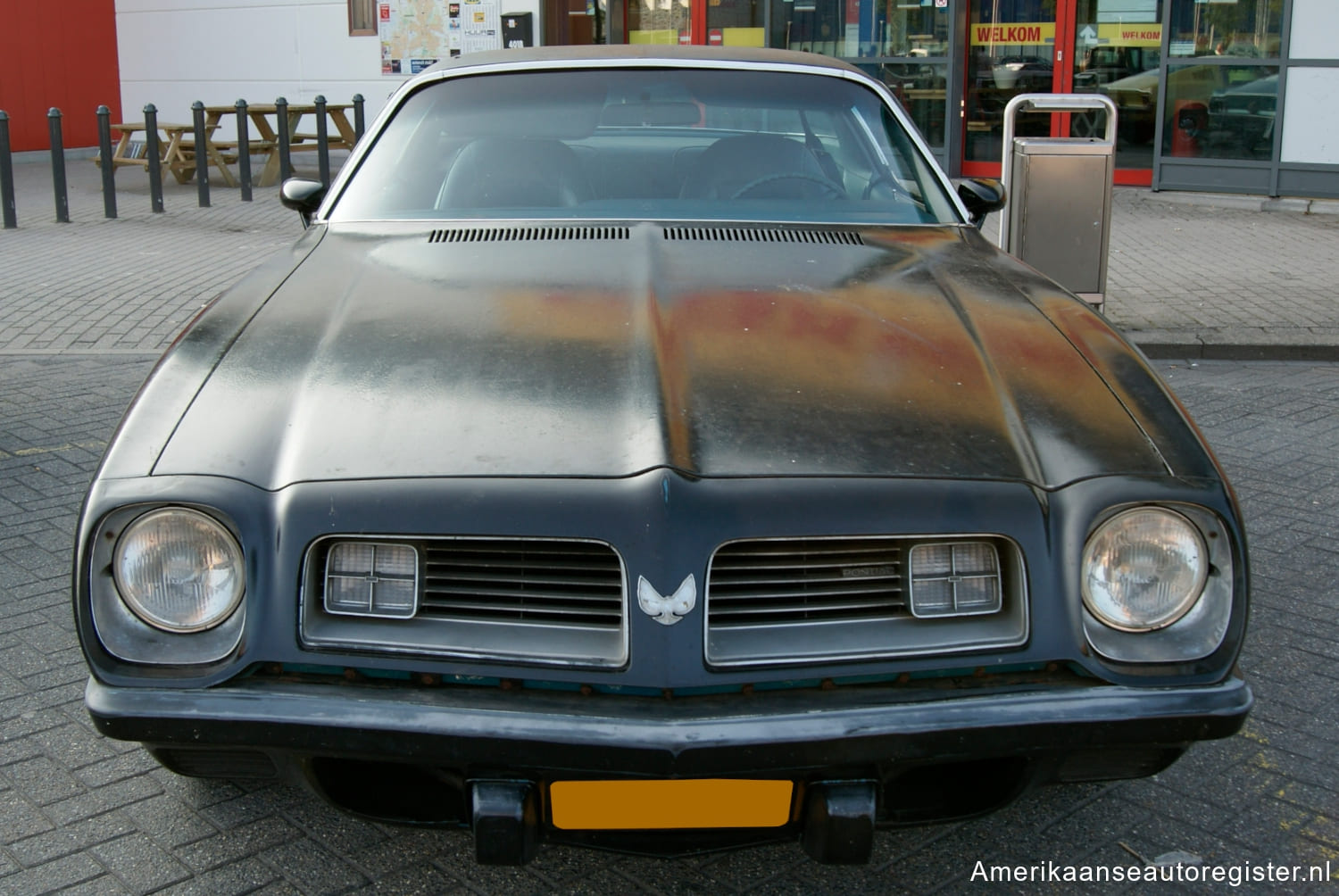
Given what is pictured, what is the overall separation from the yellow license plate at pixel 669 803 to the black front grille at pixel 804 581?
0.27m

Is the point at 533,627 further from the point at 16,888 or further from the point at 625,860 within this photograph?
the point at 16,888

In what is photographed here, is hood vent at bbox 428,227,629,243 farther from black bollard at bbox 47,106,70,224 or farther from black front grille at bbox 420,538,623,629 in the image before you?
black bollard at bbox 47,106,70,224

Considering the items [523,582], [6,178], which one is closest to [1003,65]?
[6,178]

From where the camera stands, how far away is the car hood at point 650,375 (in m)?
2.27

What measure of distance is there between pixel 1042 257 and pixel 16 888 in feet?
20.4

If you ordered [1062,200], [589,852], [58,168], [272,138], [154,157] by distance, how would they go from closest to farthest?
[589,852] < [1062,200] < [58,168] < [154,157] < [272,138]

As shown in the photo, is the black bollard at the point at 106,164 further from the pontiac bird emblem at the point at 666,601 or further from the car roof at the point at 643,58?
the pontiac bird emblem at the point at 666,601

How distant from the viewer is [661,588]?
2117 mm

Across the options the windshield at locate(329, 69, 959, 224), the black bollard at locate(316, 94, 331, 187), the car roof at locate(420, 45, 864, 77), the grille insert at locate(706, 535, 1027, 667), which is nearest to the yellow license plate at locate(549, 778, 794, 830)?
the grille insert at locate(706, 535, 1027, 667)

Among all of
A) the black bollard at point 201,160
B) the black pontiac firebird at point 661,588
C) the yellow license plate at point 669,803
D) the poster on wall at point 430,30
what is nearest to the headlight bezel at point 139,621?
the black pontiac firebird at point 661,588

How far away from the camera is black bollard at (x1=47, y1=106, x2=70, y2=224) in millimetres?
11984

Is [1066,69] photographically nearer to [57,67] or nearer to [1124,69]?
[1124,69]

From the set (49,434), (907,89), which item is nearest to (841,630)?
(49,434)

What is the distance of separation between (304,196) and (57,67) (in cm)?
1741
